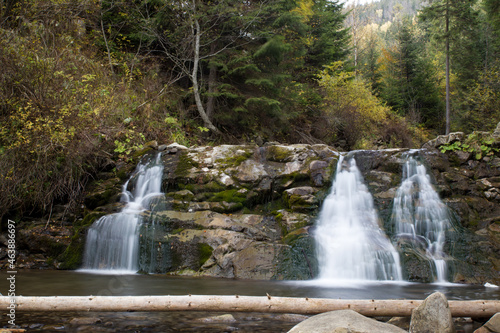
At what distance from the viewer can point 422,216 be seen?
28.0ft

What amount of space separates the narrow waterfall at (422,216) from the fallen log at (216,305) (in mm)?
4161

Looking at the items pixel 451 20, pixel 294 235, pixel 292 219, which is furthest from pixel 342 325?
pixel 451 20

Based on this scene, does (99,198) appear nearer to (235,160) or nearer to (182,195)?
(182,195)

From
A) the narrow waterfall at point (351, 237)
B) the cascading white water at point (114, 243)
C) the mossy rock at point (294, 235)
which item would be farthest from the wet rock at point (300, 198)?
the cascading white water at point (114, 243)

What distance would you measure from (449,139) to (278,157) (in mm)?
5493

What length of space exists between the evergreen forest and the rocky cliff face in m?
1.51

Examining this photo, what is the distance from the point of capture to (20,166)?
8555 millimetres

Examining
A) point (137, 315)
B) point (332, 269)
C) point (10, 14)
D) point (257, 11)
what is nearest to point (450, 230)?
point (332, 269)

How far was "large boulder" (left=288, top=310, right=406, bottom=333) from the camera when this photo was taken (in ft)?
9.43

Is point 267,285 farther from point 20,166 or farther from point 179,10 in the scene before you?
point 179,10

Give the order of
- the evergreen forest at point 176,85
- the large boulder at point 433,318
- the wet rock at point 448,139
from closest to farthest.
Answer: the large boulder at point 433,318 → the evergreen forest at point 176,85 → the wet rock at point 448,139

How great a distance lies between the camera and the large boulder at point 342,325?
113 inches

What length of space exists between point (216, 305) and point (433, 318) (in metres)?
2.23

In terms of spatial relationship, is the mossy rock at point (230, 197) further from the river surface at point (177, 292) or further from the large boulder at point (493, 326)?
the large boulder at point (493, 326)
